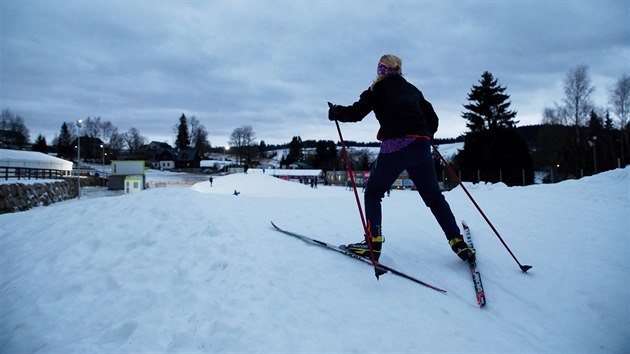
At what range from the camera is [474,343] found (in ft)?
6.68

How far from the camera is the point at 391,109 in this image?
3.16 meters

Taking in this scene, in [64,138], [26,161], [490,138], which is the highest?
[64,138]

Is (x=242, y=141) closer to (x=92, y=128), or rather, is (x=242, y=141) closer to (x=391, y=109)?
(x=92, y=128)

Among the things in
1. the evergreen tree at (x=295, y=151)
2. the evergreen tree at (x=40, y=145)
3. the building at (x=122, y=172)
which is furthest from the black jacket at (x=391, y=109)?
the evergreen tree at (x=40, y=145)

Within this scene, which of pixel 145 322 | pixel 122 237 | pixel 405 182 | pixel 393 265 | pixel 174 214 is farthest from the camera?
pixel 405 182

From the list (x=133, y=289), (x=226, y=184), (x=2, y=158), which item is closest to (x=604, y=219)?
(x=133, y=289)

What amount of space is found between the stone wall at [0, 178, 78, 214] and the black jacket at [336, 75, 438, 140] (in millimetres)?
23643

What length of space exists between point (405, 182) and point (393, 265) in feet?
153

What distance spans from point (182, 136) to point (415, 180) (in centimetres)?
11211

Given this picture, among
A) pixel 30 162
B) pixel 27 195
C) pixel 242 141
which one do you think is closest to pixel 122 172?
pixel 30 162

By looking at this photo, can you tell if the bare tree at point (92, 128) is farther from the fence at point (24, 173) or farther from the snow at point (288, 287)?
the snow at point (288, 287)

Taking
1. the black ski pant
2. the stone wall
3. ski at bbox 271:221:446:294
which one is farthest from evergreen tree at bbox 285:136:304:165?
the black ski pant

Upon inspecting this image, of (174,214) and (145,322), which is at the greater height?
(174,214)

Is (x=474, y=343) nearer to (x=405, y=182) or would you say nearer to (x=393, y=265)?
(x=393, y=265)
